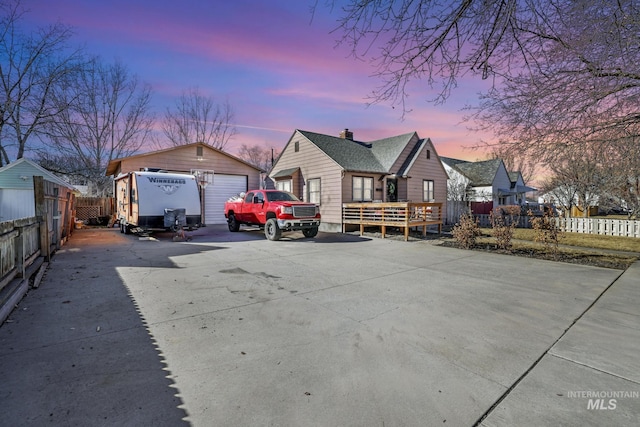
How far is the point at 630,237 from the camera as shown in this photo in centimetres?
1342

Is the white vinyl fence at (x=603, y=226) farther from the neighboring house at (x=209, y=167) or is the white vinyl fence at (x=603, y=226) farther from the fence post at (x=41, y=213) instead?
the fence post at (x=41, y=213)

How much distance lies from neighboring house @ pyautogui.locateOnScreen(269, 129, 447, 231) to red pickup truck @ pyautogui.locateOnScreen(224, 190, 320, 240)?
126 inches

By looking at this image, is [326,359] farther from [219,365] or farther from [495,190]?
[495,190]

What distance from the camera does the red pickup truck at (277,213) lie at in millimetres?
12055

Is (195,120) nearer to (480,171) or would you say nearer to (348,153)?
(348,153)

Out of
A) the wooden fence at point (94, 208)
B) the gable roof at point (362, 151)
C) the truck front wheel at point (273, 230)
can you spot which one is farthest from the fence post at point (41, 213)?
the wooden fence at point (94, 208)

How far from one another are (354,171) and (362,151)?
143 inches

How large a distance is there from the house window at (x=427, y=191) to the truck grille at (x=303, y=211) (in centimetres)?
941

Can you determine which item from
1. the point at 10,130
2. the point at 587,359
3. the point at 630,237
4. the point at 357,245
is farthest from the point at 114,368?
the point at 10,130

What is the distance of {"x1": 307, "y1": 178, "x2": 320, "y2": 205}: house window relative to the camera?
17031mm

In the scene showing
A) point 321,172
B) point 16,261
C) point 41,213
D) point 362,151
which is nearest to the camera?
point 16,261

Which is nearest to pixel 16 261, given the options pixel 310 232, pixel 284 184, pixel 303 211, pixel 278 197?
pixel 303 211

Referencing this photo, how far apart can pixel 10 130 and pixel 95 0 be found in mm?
13971

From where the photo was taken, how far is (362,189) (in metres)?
16.5
